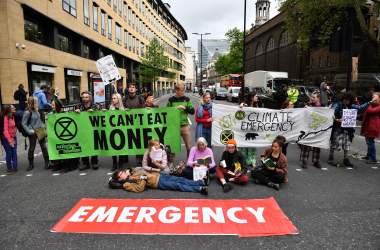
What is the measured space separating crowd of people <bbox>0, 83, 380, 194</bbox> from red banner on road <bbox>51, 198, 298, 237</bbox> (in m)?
0.66

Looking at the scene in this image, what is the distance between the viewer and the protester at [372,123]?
747cm

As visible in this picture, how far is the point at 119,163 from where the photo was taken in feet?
25.1

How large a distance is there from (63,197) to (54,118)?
2.47m

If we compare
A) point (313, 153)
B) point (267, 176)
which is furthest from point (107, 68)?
point (313, 153)

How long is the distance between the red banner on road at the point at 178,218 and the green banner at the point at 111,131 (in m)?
2.17

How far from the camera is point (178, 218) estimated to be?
4539 mm

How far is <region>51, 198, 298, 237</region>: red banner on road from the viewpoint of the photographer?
4.18 metres

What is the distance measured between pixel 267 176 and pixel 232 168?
71 centimetres

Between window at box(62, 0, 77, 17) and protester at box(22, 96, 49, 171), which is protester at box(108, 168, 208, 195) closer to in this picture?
protester at box(22, 96, 49, 171)

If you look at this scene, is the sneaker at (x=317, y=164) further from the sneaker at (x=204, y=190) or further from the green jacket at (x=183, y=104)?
the sneaker at (x=204, y=190)

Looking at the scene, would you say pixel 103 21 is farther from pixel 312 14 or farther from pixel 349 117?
pixel 349 117

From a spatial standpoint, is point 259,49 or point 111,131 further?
point 259,49

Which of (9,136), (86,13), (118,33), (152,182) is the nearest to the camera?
(152,182)

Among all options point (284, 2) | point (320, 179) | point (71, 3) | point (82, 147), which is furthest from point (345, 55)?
point (82, 147)
